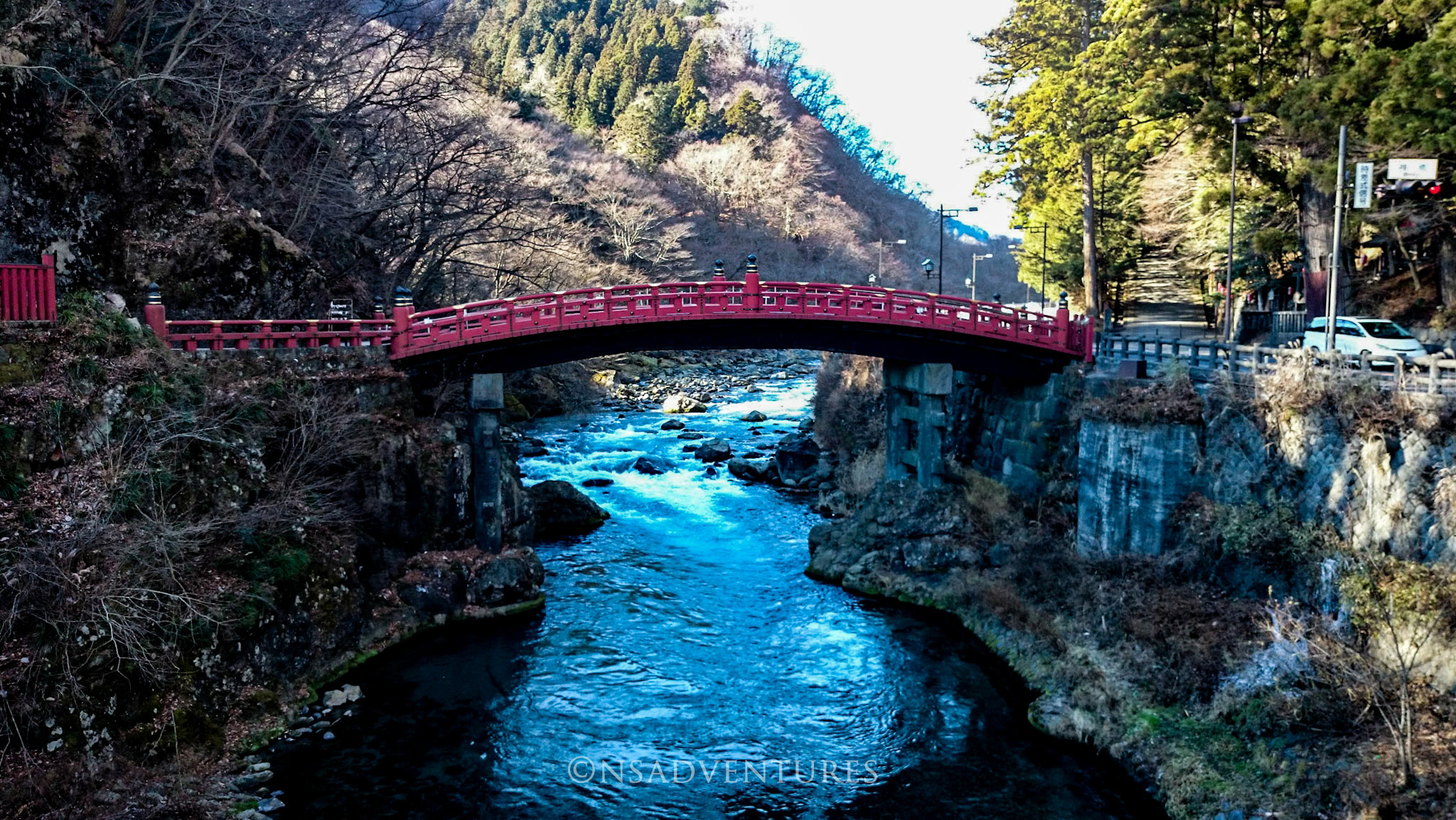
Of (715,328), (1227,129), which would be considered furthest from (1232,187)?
(715,328)

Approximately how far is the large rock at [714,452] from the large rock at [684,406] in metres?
9.10

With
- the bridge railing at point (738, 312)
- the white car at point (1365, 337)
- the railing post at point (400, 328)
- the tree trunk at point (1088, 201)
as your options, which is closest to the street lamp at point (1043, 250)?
the tree trunk at point (1088, 201)

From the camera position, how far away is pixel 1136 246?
136 feet

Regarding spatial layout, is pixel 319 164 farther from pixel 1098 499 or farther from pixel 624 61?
pixel 624 61

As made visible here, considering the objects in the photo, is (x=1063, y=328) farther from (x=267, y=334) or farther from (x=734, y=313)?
(x=267, y=334)

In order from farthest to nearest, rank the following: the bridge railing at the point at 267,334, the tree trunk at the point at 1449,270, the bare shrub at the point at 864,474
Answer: the bare shrub at the point at 864,474, the tree trunk at the point at 1449,270, the bridge railing at the point at 267,334

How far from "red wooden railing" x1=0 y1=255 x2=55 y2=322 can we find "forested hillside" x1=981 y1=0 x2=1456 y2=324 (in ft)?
95.1

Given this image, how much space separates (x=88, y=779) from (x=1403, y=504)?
68.4ft

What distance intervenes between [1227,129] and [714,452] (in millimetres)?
21119

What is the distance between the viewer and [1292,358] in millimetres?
19391

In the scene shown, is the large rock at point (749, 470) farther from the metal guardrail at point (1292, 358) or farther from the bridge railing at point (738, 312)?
the metal guardrail at point (1292, 358)

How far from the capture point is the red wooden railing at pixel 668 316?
2358 centimetres

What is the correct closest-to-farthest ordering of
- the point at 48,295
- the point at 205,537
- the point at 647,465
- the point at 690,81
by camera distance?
the point at 205,537 < the point at 48,295 < the point at 647,465 < the point at 690,81

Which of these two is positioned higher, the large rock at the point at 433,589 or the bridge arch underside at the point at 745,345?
the bridge arch underside at the point at 745,345
